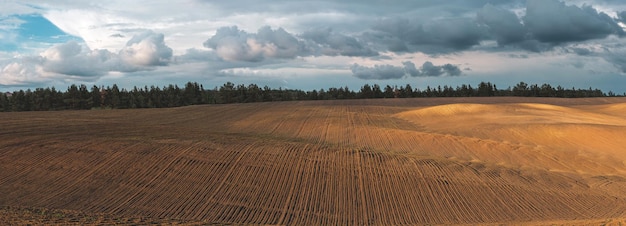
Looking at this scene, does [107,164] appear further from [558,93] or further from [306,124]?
[558,93]

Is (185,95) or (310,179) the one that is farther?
(185,95)

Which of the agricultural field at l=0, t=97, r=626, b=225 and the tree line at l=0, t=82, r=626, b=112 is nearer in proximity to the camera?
the agricultural field at l=0, t=97, r=626, b=225

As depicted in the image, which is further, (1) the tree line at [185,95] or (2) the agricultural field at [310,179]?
(1) the tree line at [185,95]

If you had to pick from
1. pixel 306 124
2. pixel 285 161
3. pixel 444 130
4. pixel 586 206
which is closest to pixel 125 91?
pixel 306 124
